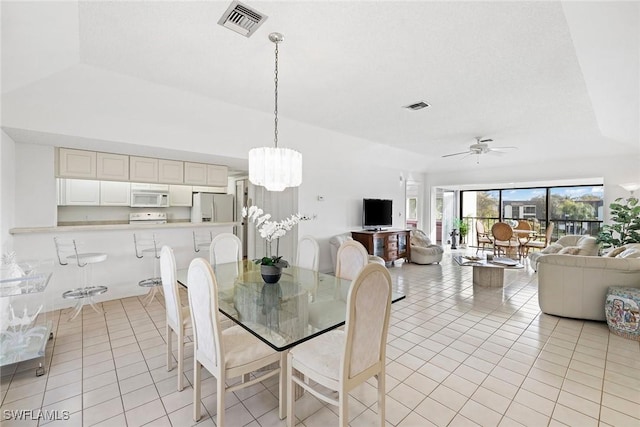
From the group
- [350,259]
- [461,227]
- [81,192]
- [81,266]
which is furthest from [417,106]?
[461,227]

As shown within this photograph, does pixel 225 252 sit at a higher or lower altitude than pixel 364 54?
lower

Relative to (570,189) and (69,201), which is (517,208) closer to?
(570,189)

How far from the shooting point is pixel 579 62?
2.50 m

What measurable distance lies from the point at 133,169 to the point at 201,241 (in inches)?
60.4

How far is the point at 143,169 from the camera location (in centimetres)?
425

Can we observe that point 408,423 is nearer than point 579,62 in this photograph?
Yes

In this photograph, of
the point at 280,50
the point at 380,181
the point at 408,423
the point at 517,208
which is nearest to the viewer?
the point at 408,423

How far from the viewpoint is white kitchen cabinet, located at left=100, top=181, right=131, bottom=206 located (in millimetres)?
4863

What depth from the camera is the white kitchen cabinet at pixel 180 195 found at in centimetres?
563

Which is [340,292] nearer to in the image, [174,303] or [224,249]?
[174,303]

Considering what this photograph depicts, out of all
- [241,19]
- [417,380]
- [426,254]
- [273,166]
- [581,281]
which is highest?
[241,19]

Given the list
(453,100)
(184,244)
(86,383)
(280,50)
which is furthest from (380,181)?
(86,383)

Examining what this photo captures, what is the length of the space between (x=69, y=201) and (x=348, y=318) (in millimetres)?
5248

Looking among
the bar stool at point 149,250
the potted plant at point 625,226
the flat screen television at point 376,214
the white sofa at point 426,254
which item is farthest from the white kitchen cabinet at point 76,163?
the potted plant at point 625,226
